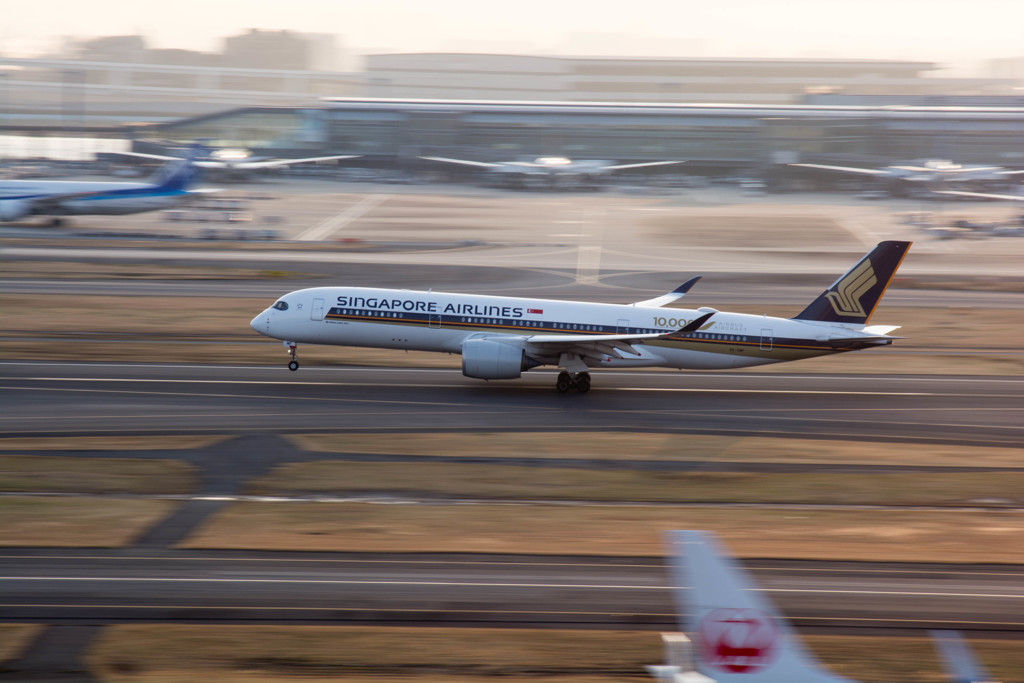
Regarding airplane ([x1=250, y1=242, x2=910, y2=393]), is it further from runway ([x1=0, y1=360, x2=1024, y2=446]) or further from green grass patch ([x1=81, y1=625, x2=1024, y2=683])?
green grass patch ([x1=81, y1=625, x2=1024, y2=683])

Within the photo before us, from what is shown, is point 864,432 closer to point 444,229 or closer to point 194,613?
point 194,613

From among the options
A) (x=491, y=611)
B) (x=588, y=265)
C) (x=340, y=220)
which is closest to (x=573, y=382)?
(x=491, y=611)

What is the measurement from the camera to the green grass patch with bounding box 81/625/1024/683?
651 inches

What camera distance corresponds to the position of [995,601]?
2072 centimetres

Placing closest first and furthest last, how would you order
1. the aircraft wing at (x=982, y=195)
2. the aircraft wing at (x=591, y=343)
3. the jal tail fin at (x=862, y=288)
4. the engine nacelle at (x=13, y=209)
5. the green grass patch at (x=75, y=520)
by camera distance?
the green grass patch at (x=75, y=520), the aircraft wing at (x=591, y=343), the jal tail fin at (x=862, y=288), the engine nacelle at (x=13, y=209), the aircraft wing at (x=982, y=195)

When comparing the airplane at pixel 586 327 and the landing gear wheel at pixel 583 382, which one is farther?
the landing gear wheel at pixel 583 382

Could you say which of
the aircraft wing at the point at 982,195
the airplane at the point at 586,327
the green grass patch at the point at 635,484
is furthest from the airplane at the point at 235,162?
the green grass patch at the point at 635,484

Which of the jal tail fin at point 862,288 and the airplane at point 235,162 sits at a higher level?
the airplane at point 235,162

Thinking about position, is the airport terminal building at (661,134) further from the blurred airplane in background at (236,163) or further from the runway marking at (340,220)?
the runway marking at (340,220)

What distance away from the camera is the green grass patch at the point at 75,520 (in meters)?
23.0

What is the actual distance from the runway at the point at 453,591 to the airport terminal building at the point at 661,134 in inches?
5770

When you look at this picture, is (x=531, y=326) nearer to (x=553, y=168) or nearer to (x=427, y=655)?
(x=427, y=655)

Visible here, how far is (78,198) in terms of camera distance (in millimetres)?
94625

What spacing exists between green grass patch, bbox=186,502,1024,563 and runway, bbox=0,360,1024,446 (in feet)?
28.8
